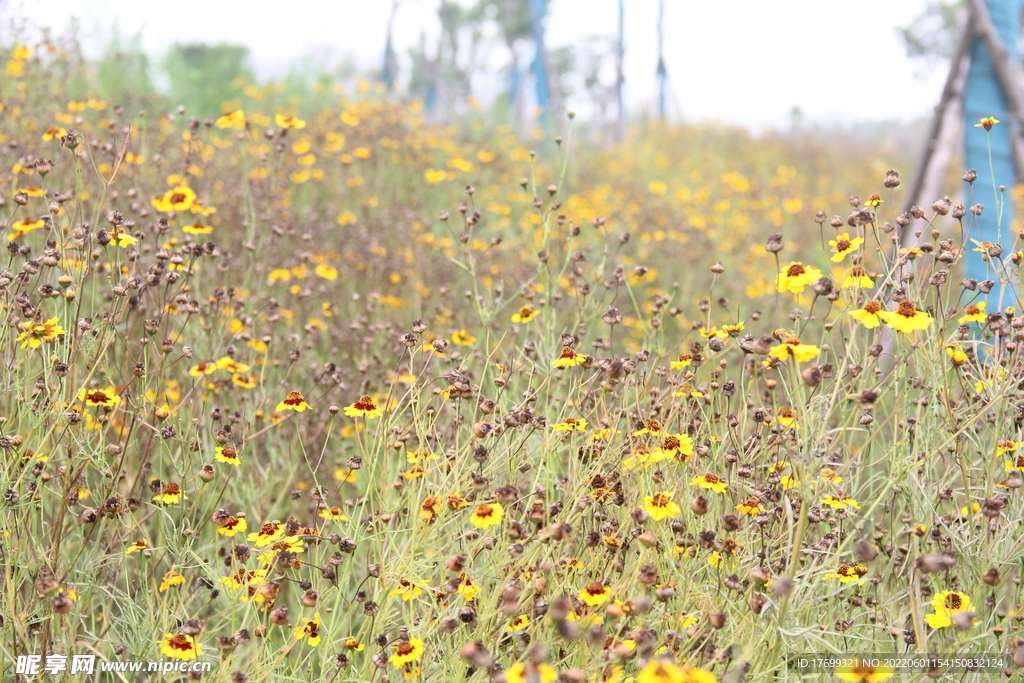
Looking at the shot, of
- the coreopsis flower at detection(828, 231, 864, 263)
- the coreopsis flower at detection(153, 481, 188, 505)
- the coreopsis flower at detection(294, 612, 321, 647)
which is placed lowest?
the coreopsis flower at detection(294, 612, 321, 647)

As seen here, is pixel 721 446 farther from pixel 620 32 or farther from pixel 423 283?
pixel 620 32

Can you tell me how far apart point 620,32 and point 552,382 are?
14522 millimetres

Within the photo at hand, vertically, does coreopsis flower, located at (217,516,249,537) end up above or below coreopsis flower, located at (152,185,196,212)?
below

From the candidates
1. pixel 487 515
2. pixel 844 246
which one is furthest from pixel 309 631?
pixel 844 246

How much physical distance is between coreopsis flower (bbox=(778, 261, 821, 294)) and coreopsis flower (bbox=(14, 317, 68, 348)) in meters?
1.75

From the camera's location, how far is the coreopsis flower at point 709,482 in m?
1.72

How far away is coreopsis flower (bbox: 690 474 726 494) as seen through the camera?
172cm

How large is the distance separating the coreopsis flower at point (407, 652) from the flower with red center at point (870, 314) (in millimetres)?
1100

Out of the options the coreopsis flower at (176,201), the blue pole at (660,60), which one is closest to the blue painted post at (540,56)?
the blue pole at (660,60)

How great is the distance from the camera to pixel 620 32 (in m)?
15.7

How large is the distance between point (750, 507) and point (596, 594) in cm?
51

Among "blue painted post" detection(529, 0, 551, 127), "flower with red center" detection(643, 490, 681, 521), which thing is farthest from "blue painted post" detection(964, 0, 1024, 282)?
"blue painted post" detection(529, 0, 551, 127)

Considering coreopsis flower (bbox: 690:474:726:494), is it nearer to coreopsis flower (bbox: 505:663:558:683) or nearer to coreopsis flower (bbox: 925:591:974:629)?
coreopsis flower (bbox: 925:591:974:629)

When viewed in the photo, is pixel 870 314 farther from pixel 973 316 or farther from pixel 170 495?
pixel 170 495
